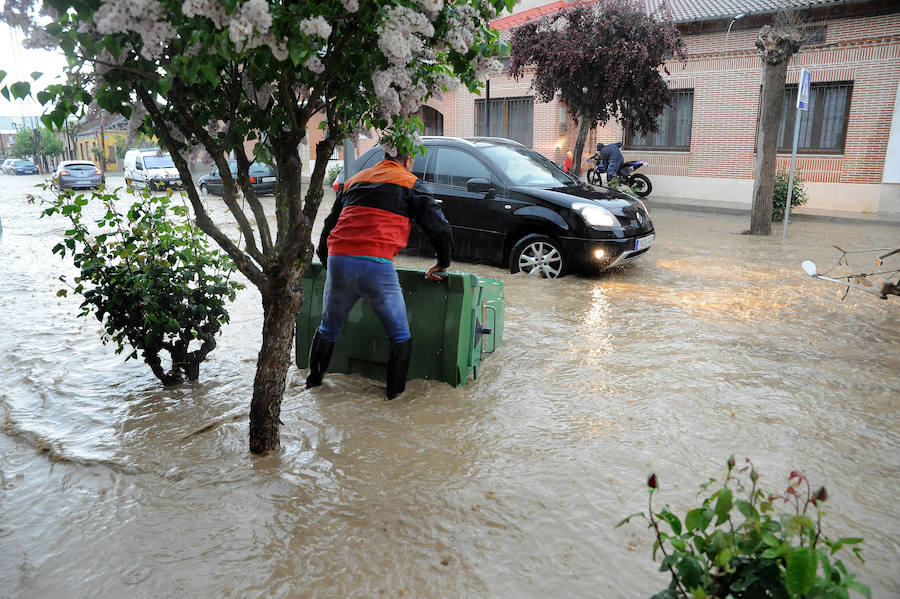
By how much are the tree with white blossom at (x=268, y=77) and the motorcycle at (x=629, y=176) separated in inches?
572

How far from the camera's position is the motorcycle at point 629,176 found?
57.7 feet

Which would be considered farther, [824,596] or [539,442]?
[539,442]

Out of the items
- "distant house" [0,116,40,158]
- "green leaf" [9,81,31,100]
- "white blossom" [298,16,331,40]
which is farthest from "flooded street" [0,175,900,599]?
"distant house" [0,116,40,158]

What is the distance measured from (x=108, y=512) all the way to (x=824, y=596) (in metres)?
3.02

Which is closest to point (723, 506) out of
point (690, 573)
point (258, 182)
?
point (690, 573)

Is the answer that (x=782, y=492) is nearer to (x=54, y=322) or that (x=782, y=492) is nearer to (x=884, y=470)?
(x=884, y=470)

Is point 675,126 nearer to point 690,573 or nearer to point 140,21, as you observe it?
point 140,21

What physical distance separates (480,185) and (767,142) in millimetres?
6667

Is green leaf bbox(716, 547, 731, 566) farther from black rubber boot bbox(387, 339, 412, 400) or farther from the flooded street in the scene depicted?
black rubber boot bbox(387, 339, 412, 400)

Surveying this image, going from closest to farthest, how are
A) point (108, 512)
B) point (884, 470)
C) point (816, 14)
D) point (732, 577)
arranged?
point (732, 577) → point (108, 512) → point (884, 470) → point (816, 14)

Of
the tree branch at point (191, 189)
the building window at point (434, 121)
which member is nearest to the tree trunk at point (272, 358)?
the tree branch at point (191, 189)

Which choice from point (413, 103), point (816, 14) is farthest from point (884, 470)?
point (816, 14)

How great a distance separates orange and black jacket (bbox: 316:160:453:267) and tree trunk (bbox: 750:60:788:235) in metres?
9.81

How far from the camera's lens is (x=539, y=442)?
155 inches
